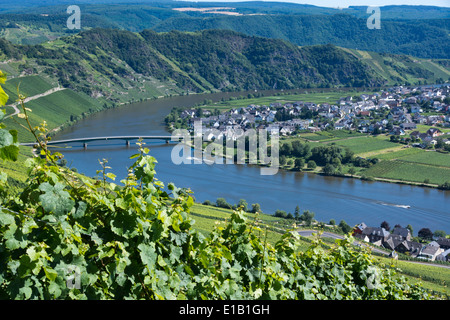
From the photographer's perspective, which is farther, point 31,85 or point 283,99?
point 283,99

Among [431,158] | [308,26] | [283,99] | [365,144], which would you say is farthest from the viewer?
[308,26]

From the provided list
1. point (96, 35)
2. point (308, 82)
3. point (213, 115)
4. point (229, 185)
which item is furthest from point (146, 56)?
point (229, 185)

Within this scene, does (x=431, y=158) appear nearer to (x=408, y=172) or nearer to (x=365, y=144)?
(x=408, y=172)

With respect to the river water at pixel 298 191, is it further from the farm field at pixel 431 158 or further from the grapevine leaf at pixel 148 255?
the grapevine leaf at pixel 148 255

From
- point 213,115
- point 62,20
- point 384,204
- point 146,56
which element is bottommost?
point 384,204

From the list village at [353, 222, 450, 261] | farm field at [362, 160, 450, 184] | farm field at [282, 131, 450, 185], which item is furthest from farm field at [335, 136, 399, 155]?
village at [353, 222, 450, 261]

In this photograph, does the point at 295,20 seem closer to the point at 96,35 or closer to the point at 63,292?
the point at 96,35

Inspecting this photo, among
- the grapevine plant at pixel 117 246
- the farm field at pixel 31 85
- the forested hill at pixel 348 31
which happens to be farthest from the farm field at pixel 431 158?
the forested hill at pixel 348 31

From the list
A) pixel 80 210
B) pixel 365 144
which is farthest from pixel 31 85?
pixel 80 210
